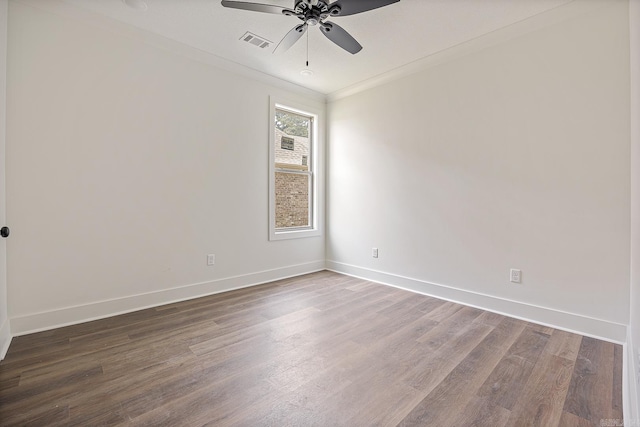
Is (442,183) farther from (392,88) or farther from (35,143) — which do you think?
(35,143)

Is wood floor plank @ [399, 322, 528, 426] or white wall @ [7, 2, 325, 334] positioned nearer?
wood floor plank @ [399, 322, 528, 426]

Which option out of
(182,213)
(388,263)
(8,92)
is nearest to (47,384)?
(182,213)

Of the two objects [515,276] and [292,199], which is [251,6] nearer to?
[292,199]

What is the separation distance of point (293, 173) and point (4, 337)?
3296 millimetres

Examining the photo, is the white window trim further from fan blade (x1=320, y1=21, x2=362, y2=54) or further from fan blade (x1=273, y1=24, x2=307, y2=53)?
fan blade (x1=320, y1=21, x2=362, y2=54)

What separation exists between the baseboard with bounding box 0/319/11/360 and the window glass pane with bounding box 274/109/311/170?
304 cm

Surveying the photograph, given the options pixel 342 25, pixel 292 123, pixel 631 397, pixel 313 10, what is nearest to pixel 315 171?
pixel 292 123

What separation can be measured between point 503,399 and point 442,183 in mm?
2200

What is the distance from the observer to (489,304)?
2.93 meters

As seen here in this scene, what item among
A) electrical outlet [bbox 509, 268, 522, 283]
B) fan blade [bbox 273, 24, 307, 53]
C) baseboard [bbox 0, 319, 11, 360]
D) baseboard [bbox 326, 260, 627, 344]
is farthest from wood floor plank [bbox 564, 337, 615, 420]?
baseboard [bbox 0, 319, 11, 360]

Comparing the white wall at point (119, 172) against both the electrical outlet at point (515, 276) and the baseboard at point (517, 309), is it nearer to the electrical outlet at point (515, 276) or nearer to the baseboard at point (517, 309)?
the baseboard at point (517, 309)

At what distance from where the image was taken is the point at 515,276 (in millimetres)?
2779

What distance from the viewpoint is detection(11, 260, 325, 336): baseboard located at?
2385 mm

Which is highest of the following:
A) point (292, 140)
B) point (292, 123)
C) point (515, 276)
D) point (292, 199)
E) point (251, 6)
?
point (251, 6)
